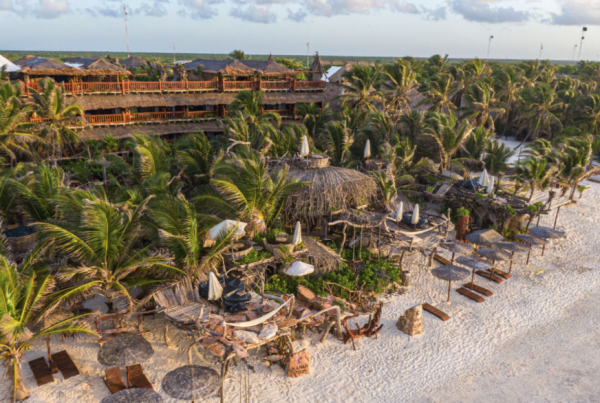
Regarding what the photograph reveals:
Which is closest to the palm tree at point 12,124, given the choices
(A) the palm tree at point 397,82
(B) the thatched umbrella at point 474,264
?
(B) the thatched umbrella at point 474,264

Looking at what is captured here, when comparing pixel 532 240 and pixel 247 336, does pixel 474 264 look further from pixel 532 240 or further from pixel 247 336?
pixel 247 336

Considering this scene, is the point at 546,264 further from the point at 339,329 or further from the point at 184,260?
the point at 184,260

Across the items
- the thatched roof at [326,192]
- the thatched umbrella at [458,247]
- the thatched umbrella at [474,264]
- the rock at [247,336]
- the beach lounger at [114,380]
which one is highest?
the thatched roof at [326,192]

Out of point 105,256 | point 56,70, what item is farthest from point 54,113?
point 105,256

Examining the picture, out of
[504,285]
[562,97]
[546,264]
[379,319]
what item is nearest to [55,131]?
[379,319]

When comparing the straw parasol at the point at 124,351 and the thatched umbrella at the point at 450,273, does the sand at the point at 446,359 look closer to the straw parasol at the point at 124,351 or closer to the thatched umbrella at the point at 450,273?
the thatched umbrella at the point at 450,273
